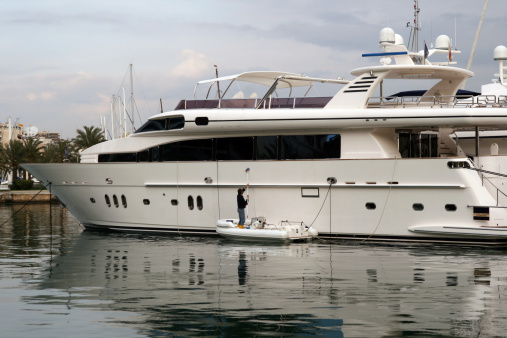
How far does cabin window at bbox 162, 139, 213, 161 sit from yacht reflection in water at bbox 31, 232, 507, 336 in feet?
12.1

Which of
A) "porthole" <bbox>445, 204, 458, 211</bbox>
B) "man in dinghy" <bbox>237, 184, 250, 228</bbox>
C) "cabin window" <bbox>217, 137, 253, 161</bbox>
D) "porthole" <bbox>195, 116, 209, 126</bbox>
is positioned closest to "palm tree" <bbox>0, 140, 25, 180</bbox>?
"porthole" <bbox>195, 116, 209, 126</bbox>

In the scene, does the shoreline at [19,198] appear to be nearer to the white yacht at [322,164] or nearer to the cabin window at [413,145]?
the white yacht at [322,164]

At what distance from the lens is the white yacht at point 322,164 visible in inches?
770

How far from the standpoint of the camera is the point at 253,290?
13.4 metres

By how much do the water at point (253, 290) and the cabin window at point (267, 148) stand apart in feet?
9.75

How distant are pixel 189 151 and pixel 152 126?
1.67 meters

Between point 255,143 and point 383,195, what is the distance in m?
4.34

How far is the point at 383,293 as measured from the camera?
1305cm

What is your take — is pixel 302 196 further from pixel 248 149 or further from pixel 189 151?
pixel 189 151

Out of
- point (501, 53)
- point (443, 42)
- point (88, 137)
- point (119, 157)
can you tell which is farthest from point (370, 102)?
point (88, 137)

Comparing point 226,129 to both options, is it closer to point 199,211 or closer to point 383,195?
point 199,211

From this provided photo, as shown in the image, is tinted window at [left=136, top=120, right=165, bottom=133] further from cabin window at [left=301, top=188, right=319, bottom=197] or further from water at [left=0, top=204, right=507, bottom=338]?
cabin window at [left=301, top=188, right=319, bottom=197]

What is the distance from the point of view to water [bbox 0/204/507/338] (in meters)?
10.6

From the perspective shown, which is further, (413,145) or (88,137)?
(88,137)
